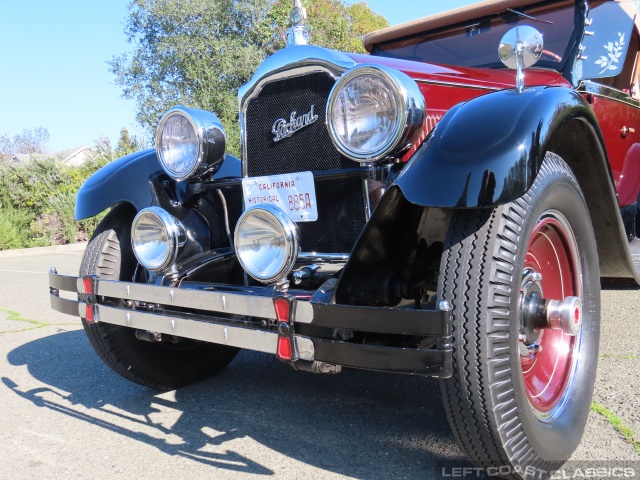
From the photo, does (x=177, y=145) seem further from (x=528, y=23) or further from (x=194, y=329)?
(x=528, y=23)

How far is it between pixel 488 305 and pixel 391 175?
707 mm

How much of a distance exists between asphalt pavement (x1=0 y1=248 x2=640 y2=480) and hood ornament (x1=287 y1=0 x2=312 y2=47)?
5.51ft

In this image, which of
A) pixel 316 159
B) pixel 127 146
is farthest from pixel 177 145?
pixel 127 146

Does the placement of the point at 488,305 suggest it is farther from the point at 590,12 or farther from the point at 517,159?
the point at 590,12

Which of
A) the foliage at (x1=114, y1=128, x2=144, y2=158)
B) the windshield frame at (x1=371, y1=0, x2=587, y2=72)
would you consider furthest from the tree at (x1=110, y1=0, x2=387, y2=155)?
the windshield frame at (x1=371, y1=0, x2=587, y2=72)

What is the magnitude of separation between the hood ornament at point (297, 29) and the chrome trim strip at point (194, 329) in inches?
55.1

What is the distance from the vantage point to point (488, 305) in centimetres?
167

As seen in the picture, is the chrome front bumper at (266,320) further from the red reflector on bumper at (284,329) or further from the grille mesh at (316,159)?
the grille mesh at (316,159)

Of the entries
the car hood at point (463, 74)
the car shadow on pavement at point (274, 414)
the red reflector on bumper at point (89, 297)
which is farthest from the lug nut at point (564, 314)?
the red reflector on bumper at point (89, 297)

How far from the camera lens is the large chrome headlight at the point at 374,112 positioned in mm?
2002

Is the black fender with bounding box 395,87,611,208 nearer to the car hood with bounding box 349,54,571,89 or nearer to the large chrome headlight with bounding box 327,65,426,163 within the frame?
the large chrome headlight with bounding box 327,65,426,163

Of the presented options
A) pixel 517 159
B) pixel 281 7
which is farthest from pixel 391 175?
pixel 281 7

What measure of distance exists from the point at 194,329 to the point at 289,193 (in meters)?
0.73

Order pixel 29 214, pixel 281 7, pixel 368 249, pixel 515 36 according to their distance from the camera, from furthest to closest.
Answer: pixel 281 7, pixel 29 214, pixel 515 36, pixel 368 249
